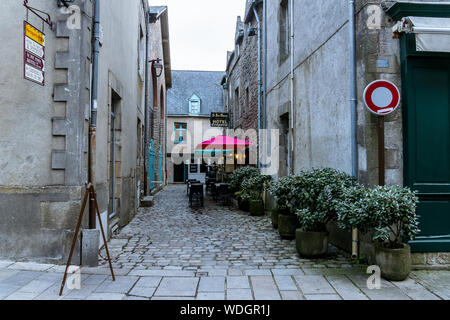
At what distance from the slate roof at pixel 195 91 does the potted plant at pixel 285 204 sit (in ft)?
72.4

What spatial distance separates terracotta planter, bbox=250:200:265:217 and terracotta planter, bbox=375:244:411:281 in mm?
5038

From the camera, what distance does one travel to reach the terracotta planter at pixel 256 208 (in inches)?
347

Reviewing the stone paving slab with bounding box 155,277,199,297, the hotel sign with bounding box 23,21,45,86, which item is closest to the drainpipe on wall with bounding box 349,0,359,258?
the stone paving slab with bounding box 155,277,199,297

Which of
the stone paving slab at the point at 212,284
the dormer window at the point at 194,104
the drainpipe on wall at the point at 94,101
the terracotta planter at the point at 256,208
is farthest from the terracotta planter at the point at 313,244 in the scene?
the dormer window at the point at 194,104

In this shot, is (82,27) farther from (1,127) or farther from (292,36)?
(292,36)

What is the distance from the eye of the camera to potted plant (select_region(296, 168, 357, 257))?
466cm

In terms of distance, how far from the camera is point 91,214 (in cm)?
446

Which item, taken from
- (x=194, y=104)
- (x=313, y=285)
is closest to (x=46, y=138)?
(x=313, y=285)

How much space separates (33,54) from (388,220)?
4512 mm

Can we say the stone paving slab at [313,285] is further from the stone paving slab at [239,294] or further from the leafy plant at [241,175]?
the leafy plant at [241,175]

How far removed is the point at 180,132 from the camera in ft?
89.4
